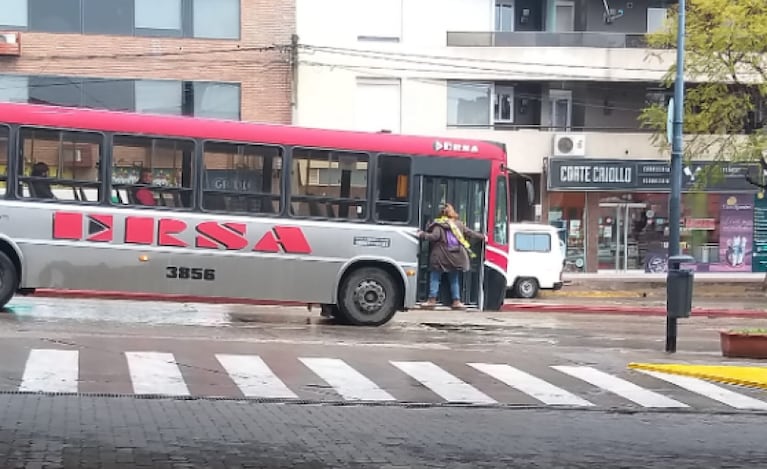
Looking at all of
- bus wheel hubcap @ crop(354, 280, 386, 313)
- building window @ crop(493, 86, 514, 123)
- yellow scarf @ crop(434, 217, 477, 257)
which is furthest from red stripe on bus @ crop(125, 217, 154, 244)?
building window @ crop(493, 86, 514, 123)

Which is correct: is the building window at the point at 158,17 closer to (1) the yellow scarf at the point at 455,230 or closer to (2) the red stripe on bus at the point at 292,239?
(2) the red stripe on bus at the point at 292,239

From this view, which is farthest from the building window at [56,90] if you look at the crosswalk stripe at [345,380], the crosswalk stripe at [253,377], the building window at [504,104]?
the crosswalk stripe at [345,380]

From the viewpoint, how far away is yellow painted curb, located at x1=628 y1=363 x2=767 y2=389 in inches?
460

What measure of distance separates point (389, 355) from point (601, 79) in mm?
21986

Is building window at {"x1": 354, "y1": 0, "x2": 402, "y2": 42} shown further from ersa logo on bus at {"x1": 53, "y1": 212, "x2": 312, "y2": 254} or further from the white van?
ersa logo on bus at {"x1": 53, "y1": 212, "x2": 312, "y2": 254}

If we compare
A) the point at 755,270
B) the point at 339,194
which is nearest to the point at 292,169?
the point at 339,194

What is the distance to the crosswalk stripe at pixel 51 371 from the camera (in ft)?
29.5

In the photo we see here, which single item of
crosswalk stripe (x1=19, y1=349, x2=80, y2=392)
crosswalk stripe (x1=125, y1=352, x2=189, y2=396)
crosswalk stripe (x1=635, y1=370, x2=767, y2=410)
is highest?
crosswalk stripe (x1=19, y1=349, x2=80, y2=392)

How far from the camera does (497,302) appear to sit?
16516 mm

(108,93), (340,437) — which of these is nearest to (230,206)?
(340,437)

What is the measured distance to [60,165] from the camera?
47.5 ft

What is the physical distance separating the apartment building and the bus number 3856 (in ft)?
52.9

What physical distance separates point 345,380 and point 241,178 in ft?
18.7

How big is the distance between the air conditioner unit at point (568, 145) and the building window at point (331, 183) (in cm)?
1752
